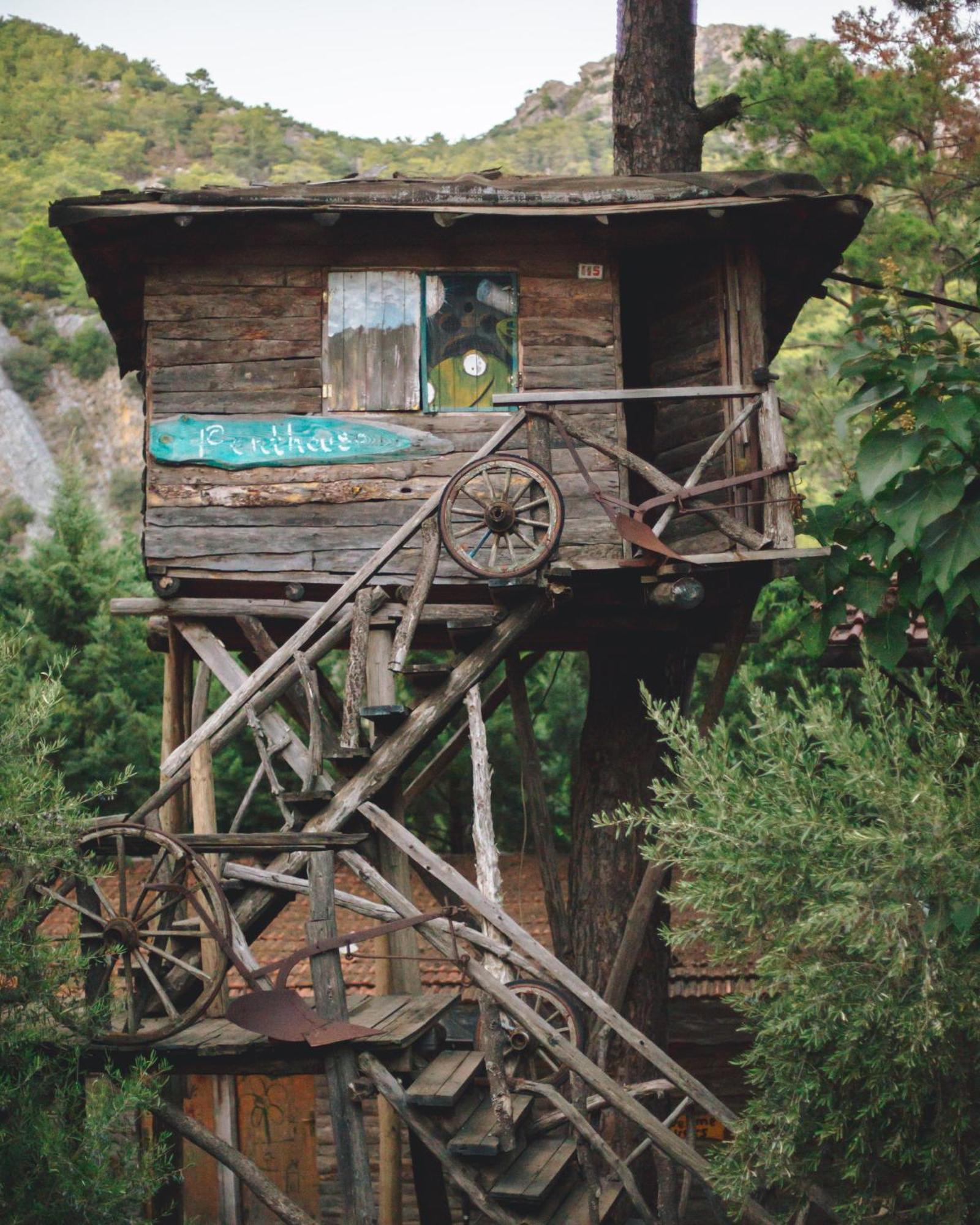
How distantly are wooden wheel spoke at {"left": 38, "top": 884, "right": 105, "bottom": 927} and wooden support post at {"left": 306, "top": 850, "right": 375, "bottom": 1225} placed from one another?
3.69ft

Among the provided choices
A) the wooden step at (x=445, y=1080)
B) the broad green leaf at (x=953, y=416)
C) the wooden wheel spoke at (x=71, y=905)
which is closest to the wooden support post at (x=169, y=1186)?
the wooden wheel spoke at (x=71, y=905)

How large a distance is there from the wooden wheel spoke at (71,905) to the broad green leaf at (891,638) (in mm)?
4758

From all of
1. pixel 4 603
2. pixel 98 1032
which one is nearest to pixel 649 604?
pixel 98 1032

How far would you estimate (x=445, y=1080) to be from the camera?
25.5ft

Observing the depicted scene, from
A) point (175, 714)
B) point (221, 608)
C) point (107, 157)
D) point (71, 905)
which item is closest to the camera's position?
point (71, 905)

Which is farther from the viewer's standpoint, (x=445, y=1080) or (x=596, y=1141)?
(x=445, y=1080)

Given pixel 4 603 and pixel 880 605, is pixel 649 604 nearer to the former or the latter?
pixel 880 605

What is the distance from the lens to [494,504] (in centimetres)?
869

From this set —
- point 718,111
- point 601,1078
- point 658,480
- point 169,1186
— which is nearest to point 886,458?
point 658,480

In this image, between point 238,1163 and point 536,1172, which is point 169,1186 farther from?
point 536,1172

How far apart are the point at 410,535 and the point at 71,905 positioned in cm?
294

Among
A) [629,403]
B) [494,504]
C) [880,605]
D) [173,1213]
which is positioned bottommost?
[173,1213]

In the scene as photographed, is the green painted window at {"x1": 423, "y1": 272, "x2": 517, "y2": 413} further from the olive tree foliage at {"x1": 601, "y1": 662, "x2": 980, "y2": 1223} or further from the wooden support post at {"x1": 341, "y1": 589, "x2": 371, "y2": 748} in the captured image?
the olive tree foliage at {"x1": 601, "y1": 662, "x2": 980, "y2": 1223}

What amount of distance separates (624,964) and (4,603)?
9.33 metres
